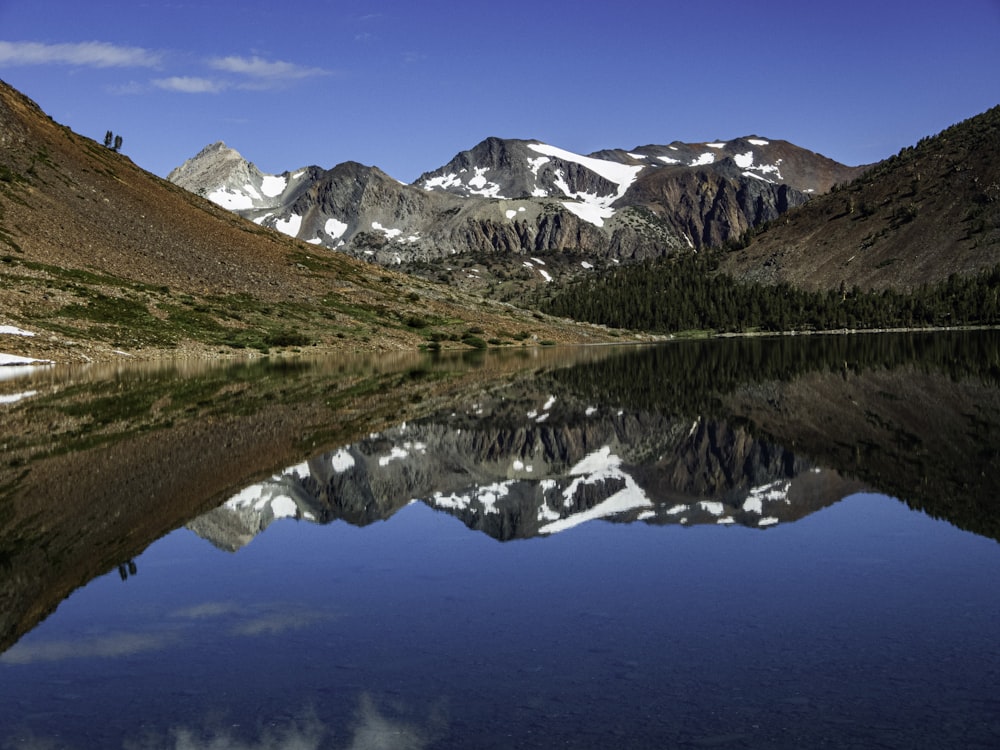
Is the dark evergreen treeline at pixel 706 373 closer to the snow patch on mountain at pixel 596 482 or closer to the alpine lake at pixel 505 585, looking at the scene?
the alpine lake at pixel 505 585

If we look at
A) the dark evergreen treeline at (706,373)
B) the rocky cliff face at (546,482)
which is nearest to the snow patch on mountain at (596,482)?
the rocky cliff face at (546,482)

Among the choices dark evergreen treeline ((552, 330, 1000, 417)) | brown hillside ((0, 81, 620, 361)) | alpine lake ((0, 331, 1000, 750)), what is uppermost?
brown hillside ((0, 81, 620, 361))

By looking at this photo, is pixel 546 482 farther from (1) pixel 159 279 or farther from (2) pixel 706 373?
(1) pixel 159 279

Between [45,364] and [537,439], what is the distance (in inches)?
2434

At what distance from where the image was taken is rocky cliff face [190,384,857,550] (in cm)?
2034

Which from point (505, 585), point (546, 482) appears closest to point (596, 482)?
point (546, 482)

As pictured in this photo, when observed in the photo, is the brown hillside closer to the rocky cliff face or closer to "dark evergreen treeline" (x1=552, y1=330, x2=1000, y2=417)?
"dark evergreen treeline" (x1=552, y1=330, x2=1000, y2=417)

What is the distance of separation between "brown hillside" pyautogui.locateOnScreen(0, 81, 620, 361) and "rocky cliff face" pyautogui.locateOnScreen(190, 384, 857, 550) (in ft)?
215

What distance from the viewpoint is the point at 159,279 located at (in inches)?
5017

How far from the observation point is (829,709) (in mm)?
9836

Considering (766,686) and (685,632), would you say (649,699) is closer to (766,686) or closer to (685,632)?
(766,686)

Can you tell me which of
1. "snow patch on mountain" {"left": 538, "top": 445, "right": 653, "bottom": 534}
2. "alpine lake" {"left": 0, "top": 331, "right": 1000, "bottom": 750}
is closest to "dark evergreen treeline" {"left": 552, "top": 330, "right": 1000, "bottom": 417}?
"alpine lake" {"left": 0, "top": 331, "right": 1000, "bottom": 750}

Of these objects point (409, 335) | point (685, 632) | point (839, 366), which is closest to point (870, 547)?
point (685, 632)

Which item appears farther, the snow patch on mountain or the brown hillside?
the brown hillside
